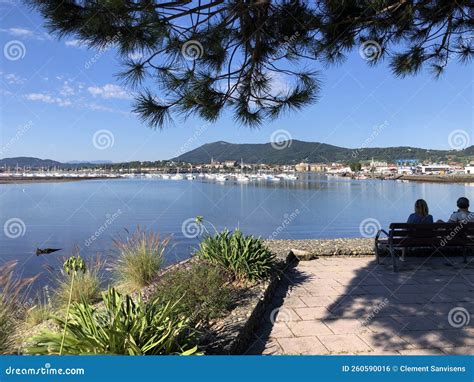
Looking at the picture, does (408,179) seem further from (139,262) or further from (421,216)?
(139,262)

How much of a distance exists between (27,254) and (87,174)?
103 m

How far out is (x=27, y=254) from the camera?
1287 centimetres

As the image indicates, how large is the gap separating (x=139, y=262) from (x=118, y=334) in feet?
10.7

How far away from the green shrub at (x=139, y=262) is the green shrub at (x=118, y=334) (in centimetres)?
275

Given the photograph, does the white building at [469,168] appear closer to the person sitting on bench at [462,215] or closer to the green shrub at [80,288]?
the person sitting on bench at [462,215]

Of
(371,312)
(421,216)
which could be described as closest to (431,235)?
(421,216)

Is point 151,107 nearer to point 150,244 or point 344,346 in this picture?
point 150,244

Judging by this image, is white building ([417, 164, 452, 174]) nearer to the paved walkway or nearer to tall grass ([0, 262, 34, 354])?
the paved walkway

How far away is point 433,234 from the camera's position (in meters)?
6.20

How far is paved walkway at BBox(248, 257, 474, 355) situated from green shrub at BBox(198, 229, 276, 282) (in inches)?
15.1

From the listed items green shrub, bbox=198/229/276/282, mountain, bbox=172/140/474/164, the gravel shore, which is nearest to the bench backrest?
the gravel shore

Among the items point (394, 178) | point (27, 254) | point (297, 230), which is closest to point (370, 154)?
point (394, 178)

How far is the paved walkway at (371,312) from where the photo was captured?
3396 mm

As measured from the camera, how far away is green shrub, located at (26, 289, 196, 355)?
2461 millimetres
